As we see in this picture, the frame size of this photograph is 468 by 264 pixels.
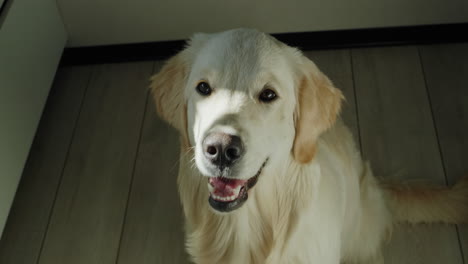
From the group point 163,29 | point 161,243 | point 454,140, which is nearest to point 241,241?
point 161,243

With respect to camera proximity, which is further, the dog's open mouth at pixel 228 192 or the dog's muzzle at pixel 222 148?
the dog's open mouth at pixel 228 192

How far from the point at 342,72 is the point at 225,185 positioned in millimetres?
1209

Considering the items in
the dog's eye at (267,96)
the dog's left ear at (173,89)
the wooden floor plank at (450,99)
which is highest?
the dog's eye at (267,96)

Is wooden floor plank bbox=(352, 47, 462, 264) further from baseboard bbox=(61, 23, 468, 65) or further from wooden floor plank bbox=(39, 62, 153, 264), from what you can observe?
wooden floor plank bbox=(39, 62, 153, 264)

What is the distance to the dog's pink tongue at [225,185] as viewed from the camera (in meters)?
1.38

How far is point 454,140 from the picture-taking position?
2199mm

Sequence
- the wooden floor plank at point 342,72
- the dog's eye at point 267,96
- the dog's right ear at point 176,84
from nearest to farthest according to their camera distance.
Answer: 1. the dog's eye at point 267,96
2. the dog's right ear at point 176,84
3. the wooden floor plank at point 342,72

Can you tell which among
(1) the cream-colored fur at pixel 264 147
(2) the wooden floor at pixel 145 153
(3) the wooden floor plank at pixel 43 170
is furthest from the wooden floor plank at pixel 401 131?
(3) the wooden floor plank at pixel 43 170

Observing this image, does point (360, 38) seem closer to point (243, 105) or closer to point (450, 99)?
point (450, 99)

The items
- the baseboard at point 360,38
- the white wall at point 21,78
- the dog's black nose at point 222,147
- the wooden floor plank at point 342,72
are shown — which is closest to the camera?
the dog's black nose at point 222,147

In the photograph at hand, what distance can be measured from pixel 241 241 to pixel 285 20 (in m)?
1.19

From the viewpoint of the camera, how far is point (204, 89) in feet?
4.43

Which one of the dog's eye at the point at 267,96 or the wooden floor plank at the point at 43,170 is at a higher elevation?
the dog's eye at the point at 267,96

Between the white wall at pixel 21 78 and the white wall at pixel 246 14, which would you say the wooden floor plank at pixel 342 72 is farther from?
the white wall at pixel 21 78
